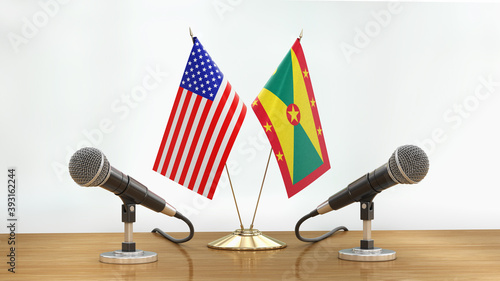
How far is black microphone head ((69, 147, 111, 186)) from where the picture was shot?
2.40 metres

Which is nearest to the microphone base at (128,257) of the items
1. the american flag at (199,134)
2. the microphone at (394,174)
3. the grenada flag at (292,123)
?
the american flag at (199,134)

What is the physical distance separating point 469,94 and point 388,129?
0.51 m

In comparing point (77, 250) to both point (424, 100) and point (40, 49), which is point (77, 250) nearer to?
point (40, 49)

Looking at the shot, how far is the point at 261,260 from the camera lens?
268 cm

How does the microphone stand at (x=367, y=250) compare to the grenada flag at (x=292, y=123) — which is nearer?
the microphone stand at (x=367, y=250)

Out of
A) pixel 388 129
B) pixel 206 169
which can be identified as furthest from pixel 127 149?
pixel 388 129

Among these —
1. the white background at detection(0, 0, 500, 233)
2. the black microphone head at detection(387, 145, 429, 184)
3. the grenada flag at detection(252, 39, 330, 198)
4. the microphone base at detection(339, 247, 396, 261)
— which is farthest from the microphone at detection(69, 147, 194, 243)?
the white background at detection(0, 0, 500, 233)

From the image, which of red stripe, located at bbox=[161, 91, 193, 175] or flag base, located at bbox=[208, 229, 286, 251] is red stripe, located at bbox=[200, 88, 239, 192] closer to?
red stripe, located at bbox=[161, 91, 193, 175]

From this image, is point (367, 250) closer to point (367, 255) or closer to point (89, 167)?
point (367, 255)

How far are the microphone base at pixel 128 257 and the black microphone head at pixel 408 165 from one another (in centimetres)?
97

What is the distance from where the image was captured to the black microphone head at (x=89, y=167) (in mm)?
2400

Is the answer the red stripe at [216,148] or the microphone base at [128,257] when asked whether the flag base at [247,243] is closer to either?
the red stripe at [216,148]

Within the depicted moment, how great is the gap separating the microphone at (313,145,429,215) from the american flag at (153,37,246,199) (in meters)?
0.61

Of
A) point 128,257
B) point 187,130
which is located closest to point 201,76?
point 187,130
